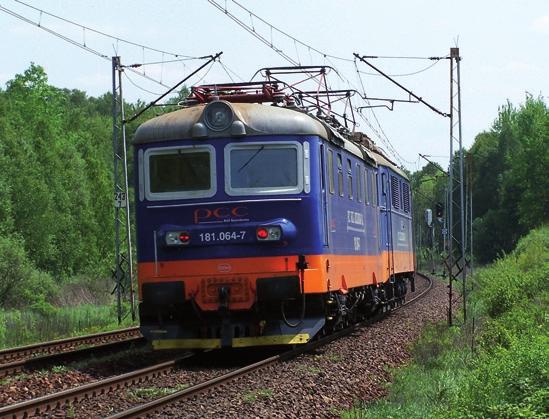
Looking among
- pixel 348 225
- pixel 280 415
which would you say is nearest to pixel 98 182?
pixel 348 225

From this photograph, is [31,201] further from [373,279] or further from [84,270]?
[373,279]

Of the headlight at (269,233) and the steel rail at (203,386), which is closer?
the steel rail at (203,386)

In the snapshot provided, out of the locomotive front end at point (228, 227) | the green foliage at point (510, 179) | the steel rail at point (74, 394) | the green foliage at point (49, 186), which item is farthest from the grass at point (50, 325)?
the green foliage at point (510, 179)

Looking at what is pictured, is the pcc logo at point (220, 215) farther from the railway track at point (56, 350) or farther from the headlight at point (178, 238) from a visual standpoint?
the railway track at point (56, 350)

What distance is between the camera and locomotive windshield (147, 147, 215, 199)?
13625mm

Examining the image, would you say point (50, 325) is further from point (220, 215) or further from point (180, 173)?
point (220, 215)

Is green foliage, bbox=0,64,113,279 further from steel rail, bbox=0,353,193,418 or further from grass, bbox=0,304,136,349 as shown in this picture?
steel rail, bbox=0,353,193,418

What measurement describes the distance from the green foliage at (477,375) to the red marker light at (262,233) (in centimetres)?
247

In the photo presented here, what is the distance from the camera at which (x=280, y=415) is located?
952 centimetres

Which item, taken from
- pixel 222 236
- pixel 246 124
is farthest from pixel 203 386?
pixel 246 124

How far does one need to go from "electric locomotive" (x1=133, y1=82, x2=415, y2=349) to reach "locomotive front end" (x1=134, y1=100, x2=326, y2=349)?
13mm

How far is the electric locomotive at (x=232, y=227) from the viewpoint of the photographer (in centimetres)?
1328

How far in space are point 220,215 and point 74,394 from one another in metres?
3.65

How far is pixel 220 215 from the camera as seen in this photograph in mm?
13477
